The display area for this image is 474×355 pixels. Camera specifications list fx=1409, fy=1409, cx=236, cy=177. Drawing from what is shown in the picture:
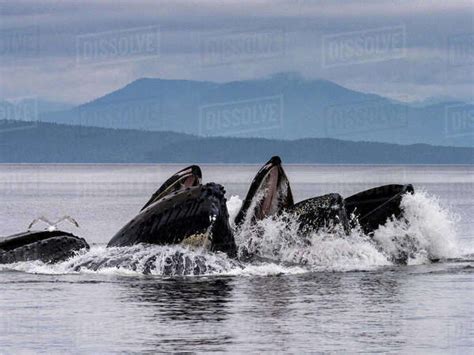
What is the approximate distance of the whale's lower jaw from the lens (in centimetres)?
3084

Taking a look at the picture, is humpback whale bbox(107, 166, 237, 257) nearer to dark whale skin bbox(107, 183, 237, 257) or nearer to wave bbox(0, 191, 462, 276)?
dark whale skin bbox(107, 183, 237, 257)

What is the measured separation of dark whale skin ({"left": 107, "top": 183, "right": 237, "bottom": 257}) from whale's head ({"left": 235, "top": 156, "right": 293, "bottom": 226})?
11.4 ft

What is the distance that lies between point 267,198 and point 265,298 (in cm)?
602

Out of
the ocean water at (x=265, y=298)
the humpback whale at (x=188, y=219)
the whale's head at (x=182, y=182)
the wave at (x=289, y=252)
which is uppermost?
the whale's head at (x=182, y=182)

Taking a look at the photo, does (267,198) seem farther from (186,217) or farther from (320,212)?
(186,217)

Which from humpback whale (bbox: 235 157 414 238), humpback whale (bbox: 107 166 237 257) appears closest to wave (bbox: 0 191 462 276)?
humpback whale (bbox: 235 157 414 238)

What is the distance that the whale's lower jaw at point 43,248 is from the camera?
30844 mm

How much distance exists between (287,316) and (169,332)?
262 centimetres

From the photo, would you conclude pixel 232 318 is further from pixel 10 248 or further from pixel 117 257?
pixel 10 248

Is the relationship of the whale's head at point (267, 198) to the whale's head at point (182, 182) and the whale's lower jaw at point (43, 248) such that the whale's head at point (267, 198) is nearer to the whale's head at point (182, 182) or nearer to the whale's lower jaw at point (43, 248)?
the whale's head at point (182, 182)

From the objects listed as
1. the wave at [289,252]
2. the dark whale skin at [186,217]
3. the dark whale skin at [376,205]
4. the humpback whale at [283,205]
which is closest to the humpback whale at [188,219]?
the dark whale skin at [186,217]

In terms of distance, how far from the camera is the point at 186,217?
88.9 feet

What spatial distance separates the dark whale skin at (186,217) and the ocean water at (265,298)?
0.44m

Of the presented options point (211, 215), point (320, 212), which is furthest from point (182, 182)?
point (320, 212)
